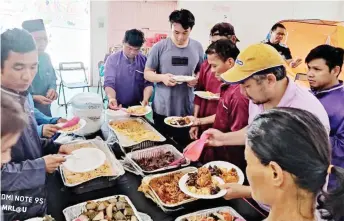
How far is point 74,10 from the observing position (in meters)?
4.77

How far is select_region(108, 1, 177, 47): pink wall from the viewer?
231 inches

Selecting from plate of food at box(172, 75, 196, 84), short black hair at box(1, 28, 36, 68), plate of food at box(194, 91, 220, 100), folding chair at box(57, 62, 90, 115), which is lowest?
folding chair at box(57, 62, 90, 115)

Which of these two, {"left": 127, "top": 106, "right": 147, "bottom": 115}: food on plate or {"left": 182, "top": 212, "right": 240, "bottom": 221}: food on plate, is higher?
{"left": 127, "top": 106, "right": 147, "bottom": 115}: food on plate

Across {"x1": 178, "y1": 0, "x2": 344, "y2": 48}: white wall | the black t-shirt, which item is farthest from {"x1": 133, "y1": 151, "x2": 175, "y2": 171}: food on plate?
{"x1": 178, "y1": 0, "x2": 344, "y2": 48}: white wall

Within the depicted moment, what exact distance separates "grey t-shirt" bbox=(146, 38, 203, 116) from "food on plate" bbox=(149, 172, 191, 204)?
1.20 meters

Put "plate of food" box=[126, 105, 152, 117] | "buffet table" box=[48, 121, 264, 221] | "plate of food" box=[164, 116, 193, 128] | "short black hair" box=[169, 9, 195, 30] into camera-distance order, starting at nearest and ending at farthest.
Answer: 1. "buffet table" box=[48, 121, 264, 221]
2. "plate of food" box=[164, 116, 193, 128]
3. "plate of food" box=[126, 105, 152, 117]
4. "short black hair" box=[169, 9, 195, 30]

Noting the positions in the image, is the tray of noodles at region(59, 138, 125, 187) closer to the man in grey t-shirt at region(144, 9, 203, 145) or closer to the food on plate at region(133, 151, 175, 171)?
the food on plate at region(133, 151, 175, 171)

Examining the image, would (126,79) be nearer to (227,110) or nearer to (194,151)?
(227,110)

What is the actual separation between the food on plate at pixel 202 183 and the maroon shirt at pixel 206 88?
0.95m

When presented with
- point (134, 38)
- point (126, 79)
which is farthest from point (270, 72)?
point (126, 79)

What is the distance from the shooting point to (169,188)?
1.53 meters

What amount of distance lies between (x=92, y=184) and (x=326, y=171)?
108cm

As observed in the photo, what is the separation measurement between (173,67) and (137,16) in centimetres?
357

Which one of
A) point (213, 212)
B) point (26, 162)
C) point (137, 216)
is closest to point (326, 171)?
point (213, 212)
